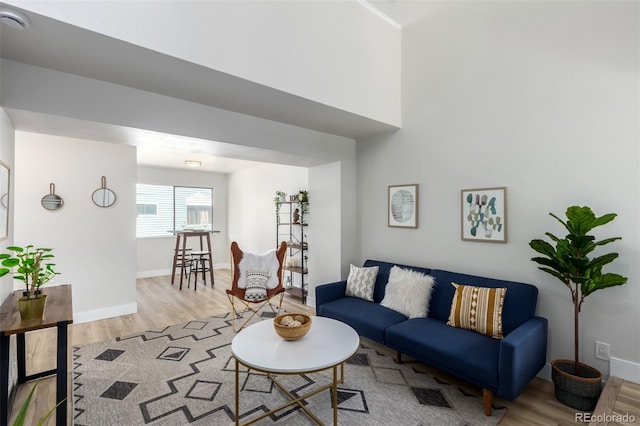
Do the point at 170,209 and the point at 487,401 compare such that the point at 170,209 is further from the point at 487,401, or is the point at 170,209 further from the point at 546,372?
the point at 546,372

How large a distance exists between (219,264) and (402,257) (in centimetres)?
570

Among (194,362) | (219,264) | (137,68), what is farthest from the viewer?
(219,264)

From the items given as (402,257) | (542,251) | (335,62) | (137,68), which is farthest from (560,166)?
(137,68)

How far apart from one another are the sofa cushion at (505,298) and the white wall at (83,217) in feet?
13.3

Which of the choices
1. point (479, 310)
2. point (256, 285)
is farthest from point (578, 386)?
point (256, 285)

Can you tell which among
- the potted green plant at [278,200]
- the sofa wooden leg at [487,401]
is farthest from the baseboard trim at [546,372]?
the potted green plant at [278,200]

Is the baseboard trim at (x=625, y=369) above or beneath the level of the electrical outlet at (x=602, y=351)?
beneath

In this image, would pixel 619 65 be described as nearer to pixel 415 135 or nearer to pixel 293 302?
pixel 415 135

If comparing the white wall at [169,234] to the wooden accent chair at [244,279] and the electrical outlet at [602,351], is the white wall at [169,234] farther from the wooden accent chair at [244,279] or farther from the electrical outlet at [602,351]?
the electrical outlet at [602,351]

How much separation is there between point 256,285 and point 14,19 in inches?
126

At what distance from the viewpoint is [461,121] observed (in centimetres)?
337

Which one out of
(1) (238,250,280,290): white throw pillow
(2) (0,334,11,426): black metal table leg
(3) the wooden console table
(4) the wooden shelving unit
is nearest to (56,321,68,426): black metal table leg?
(3) the wooden console table

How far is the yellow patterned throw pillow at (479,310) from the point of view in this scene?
2646 millimetres

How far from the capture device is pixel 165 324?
13.3 feet
